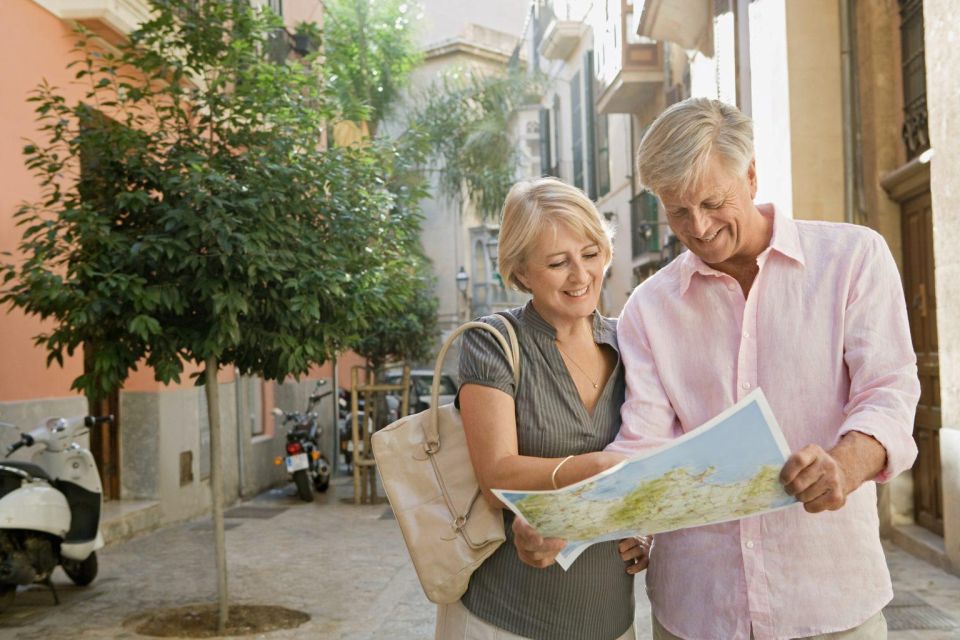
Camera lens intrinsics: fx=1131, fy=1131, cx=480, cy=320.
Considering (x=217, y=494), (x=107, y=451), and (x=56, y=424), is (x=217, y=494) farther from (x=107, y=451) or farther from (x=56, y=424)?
(x=107, y=451)

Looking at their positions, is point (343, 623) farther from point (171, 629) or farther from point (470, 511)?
point (470, 511)

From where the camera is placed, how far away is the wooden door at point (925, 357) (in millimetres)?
8438

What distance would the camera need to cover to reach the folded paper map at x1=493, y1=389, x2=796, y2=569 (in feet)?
6.00

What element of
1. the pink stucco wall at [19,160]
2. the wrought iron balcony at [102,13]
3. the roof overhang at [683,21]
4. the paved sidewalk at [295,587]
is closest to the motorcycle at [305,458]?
the paved sidewalk at [295,587]

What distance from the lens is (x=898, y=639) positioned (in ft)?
19.0

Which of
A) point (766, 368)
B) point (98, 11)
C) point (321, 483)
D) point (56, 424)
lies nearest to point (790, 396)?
point (766, 368)

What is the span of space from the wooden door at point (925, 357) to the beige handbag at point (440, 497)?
6.81 m

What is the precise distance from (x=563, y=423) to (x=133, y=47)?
17.9ft

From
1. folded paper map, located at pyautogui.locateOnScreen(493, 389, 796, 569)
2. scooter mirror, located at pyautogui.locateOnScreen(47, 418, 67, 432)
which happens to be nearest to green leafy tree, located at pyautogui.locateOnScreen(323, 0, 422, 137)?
scooter mirror, located at pyautogui.locateOnScreen(47, 418, 67, 432)

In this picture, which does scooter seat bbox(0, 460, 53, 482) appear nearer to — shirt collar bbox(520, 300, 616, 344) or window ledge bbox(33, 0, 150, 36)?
window ledge bbox(33, 0, 150, 36)

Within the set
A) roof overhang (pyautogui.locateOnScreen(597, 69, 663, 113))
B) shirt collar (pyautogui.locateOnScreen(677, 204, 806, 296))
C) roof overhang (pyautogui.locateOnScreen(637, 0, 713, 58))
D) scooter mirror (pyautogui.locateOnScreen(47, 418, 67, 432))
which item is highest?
roof overhang (pyautogui.locateOnScreen(597, 69, 663, 113))

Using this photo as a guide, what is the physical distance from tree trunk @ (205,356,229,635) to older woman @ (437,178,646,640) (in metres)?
4.55

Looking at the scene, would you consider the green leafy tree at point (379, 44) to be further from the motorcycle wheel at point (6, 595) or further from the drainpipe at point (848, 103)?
the motorcycle wheel at point (6, 595)

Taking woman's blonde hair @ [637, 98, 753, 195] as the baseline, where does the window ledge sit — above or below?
above
